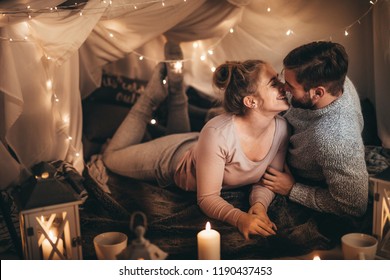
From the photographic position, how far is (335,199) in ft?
5.24

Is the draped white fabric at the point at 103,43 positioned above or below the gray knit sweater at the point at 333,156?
above

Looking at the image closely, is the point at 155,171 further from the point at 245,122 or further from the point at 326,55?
the point at 326,55

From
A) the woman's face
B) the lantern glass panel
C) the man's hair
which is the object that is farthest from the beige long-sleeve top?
the lantern glass panel

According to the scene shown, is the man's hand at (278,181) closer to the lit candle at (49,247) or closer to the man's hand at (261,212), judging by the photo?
the man's hand at (261,212)

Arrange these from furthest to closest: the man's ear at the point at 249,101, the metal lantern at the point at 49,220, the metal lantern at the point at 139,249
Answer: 1. the man's ear at the point at 249,101
2. the metal lantern at the point at 49,220
3. the metal lantern at the point at 139,249

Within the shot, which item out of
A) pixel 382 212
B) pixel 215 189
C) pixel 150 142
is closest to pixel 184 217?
pixel 215 189

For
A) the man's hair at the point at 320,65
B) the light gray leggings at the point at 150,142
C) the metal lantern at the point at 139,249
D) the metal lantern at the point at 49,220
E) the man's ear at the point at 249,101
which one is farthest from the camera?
the light gray leggings at the point at 150,142

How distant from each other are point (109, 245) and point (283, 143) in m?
0.70

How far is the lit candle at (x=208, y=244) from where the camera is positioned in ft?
4.74

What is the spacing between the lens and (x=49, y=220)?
4.72 ft

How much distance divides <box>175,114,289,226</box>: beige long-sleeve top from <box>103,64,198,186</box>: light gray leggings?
156mm

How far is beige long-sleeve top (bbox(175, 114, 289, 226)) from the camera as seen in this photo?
1.61 meters

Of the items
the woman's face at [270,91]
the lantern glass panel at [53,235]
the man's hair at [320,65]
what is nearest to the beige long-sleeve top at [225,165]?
the woman's face at [270,91]

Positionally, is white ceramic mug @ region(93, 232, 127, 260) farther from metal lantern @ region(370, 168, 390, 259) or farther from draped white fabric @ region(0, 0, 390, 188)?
metal lantern @ region(370, 168, 390, 259)
